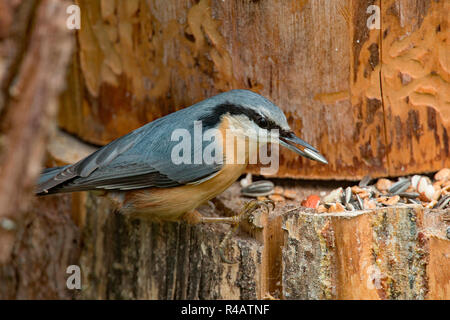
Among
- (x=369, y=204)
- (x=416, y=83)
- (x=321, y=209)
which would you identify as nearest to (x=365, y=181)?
(x=369, y=204)

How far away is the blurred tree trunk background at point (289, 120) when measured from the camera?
8.46 feet

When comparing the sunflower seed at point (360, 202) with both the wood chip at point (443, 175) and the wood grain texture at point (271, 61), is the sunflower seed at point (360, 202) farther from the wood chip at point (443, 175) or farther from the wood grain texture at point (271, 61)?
the wood chip at point (443, 175)

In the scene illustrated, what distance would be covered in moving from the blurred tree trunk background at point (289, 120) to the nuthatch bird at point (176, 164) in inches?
10.5

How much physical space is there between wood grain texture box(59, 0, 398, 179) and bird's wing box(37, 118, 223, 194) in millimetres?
539

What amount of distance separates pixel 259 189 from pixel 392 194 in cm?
72

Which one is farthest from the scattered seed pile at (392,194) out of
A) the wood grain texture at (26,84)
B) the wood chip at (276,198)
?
the wood grain texture at (26,84)

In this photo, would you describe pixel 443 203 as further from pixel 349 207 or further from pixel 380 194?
pixel 349 207

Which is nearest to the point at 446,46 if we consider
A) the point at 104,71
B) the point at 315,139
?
the point at 315,139

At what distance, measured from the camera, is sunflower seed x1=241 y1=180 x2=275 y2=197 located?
3201 mm

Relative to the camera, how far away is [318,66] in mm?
2986

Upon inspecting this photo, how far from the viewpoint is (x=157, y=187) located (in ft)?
9.30

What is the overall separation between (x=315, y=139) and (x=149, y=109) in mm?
1013

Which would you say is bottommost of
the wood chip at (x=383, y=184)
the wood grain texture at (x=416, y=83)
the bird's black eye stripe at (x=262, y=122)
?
the wood chip at (x=383, y=184)

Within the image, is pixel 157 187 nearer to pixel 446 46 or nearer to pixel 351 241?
pixel 351 241
